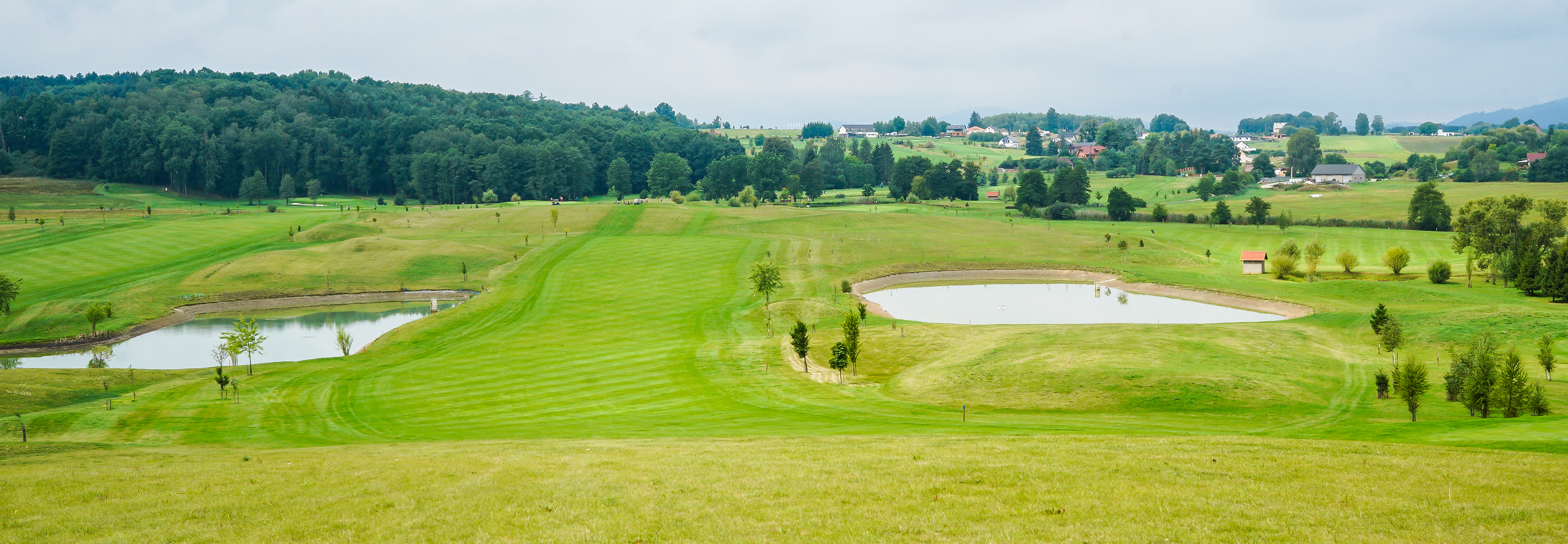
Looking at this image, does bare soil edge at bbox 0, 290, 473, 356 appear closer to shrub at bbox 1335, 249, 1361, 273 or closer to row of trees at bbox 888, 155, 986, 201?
shrub at bbox 1335, 249, 1361, 273

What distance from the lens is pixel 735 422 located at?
33.5m

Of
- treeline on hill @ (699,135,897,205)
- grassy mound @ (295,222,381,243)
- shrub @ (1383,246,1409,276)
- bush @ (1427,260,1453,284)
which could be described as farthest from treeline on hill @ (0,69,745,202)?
bush @ (1427,260,1453,284)

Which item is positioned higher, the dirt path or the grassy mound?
the grassy mound

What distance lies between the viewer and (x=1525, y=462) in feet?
58.7

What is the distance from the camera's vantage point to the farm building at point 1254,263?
8375 cm

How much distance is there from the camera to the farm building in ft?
275

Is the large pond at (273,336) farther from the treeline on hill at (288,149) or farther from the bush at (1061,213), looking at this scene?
the bush at (1061,213)

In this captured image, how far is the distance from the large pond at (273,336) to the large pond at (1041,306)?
40.6 meters

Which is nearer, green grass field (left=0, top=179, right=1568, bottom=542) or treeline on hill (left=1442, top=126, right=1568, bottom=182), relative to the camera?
green grass field (left=0, top=179, right=1568, bottom=542)

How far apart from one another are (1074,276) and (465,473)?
76118 mm

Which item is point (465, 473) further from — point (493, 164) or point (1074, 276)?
point (493, 164)

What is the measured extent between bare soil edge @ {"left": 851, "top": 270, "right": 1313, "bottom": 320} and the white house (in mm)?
120222

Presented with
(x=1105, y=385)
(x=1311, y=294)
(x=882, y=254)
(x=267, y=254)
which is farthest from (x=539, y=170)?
(x=1105, y=385)

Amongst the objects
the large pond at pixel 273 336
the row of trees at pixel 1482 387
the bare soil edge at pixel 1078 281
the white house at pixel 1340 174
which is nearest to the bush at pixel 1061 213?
the bare soil edge at pixel 1078 281
